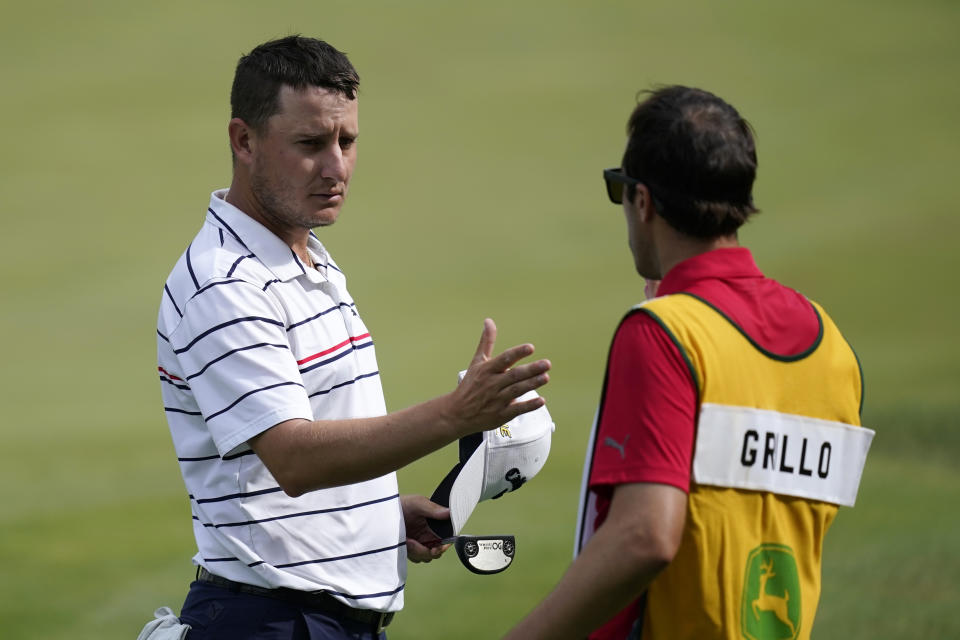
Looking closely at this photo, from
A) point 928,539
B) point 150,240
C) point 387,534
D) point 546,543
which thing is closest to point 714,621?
point 387,534

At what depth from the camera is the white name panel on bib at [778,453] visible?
1588 mm

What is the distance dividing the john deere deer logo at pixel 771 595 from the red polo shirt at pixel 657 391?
0.17 m

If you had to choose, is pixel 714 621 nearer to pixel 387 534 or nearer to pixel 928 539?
pixel 387 534

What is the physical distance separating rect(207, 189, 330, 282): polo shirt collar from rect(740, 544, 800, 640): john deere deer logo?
0.99 m

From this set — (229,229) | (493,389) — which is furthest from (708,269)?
(229,229)

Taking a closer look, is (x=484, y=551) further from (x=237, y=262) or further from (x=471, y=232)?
(x=471, y=232)

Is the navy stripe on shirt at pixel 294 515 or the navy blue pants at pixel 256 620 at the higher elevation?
the navy stripe on shirt at pixel 294 515

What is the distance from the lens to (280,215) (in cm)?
226

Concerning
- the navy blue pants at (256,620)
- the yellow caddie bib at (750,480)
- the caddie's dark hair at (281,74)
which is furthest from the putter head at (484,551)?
the caddie's dark hair at (281,74)

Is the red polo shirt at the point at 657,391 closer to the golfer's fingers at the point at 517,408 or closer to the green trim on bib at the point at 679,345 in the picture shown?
the green trim on bib at the point at 679,345

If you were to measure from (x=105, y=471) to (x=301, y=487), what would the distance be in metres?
5.51

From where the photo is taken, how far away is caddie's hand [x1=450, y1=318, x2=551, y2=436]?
1.79 m

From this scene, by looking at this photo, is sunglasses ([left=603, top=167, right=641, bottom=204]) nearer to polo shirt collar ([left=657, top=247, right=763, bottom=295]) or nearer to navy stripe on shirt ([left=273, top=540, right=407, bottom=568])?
polo shirt collar ([left=657, top=247, right=763, bottom=295])

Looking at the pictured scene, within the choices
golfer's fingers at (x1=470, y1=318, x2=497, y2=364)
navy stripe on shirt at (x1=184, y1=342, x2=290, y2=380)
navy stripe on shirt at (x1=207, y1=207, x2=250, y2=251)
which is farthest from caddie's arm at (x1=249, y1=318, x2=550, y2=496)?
navy stripe on shirt at (x1=207, y1=207, x2=250, y2=251)
